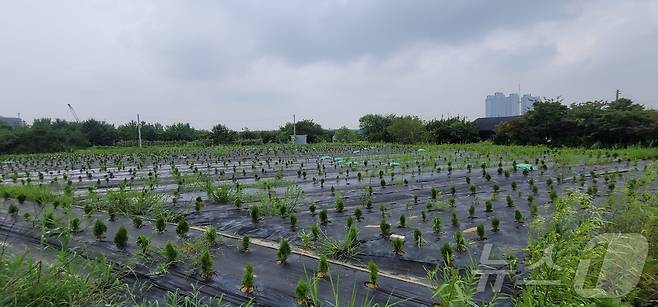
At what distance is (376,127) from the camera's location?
40.6 metres

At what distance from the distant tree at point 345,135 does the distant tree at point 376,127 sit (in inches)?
41.3

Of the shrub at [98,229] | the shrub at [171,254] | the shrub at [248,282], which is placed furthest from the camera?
the shrub at [98,229]

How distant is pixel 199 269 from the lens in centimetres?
340

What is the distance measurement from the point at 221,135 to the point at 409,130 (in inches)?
601

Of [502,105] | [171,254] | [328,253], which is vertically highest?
[502,105]

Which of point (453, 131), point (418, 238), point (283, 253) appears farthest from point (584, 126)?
point (283, 253)

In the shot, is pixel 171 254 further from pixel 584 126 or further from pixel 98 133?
pixel 98 133

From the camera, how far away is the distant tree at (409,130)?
1204 inches

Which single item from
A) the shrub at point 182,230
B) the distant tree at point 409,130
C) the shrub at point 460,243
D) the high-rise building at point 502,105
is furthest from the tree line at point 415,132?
the shrub at point 182,230

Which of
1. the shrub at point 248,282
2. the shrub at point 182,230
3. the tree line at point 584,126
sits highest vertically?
the tree line at point 584,126

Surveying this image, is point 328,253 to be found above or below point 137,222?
below

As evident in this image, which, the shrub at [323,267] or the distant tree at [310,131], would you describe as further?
the distant tree at [310,131]

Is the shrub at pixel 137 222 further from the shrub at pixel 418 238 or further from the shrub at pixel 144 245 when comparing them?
the shrub at pixel 418 238

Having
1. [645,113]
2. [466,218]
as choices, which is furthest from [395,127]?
[466,218]
